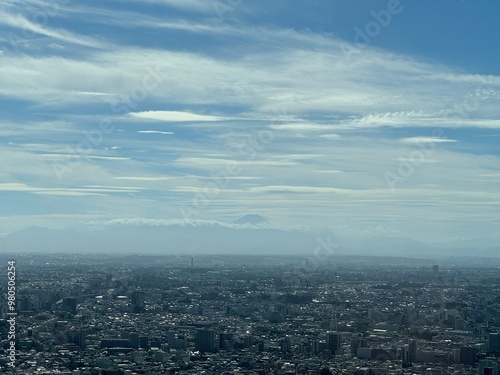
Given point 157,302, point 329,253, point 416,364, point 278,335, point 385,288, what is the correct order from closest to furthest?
point 416,364 → point 278,335 → point 157,302 → point 385,288 → point 329,253

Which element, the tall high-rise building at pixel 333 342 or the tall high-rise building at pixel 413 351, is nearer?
the tall high-rise building at pixel 413 351

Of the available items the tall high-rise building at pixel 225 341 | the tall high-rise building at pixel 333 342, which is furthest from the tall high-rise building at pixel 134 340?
the tall high-rise building at pixel 333 342

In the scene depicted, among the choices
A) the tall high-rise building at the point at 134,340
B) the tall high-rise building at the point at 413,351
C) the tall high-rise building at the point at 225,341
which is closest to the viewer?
the tall high-rise building at the point at 413,351

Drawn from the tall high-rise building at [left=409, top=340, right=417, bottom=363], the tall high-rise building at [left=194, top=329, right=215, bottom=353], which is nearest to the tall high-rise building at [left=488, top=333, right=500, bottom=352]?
the tall high-rise building at [left=409, top=340, right=417, bottom=363]

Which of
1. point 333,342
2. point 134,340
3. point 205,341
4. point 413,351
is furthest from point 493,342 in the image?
point 134,340

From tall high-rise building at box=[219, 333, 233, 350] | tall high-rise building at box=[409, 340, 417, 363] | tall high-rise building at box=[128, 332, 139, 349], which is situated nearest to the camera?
tall high-rise building at box=[409, 340, 417, 363]

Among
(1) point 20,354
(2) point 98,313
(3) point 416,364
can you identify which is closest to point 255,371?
(3) point 416,364

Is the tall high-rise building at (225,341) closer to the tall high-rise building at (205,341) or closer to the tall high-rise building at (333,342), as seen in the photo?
the tall high-rise building at (205,341)

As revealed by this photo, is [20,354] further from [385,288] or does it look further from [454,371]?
[385,288]

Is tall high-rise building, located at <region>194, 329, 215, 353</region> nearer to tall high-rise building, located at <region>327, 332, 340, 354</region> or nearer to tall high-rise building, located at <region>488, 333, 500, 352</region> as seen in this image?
tall high-rise building, located at <region>327, 332, 340, 354</region>
